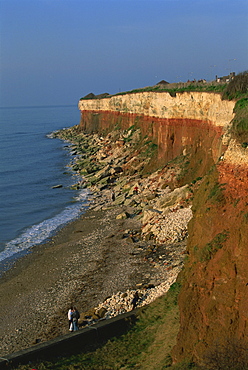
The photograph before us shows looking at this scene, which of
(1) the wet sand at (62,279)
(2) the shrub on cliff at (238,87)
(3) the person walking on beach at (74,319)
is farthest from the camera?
(2) the shrub on cliff at (238,87)

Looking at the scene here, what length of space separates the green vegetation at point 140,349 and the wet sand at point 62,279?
2.44 metres

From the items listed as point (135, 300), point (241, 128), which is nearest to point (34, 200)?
point (135, 300)

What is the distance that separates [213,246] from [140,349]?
4.46m

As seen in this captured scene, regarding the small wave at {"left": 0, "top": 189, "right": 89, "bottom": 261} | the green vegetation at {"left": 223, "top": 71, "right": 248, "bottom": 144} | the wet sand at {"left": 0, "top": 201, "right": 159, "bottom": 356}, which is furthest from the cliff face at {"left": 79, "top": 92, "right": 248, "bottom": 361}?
the small wave at {"left": 0, "top": 189, "right": 89, "bottom": 261}

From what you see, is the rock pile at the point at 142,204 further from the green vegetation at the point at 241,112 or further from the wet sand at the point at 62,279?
the green vegetation at the point at 241,112

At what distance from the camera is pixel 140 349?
1337 cm

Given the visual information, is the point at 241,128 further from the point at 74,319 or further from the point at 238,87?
the point at 238,87

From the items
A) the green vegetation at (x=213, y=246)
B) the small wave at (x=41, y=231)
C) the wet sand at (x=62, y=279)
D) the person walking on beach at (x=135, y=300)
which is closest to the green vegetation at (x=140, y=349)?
the person walking on beach at (x=135, y=300)

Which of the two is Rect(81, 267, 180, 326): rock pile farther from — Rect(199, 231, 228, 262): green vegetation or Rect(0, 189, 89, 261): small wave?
Rect(0, 189, 89, 261): small wave

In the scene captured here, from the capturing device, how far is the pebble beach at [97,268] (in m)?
16.7

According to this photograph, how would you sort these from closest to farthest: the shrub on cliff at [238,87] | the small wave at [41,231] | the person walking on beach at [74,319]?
the person walking on beach at [74,319] < the shrub on cliff at [238,87] < the small wave at [41,231]

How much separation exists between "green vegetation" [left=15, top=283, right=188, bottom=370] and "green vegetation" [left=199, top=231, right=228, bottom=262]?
2.85 metres

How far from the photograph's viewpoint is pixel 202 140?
111 ft

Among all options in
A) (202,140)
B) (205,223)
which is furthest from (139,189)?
(205,223)
